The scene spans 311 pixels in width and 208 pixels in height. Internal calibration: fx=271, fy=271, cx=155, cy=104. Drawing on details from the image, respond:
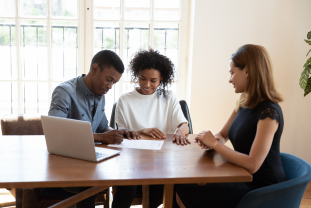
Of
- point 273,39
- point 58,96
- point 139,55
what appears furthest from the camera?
point 273,39

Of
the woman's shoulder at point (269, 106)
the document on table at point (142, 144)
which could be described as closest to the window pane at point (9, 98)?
the document on table at point (142, 144)

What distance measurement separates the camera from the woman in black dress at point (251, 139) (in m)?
1.34

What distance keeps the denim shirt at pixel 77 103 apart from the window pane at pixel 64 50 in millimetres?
1339

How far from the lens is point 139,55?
2.22 meters

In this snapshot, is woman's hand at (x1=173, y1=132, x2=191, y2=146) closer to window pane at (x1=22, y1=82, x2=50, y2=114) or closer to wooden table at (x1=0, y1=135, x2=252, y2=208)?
wooden table at (x1=0, y1=135, x2=252, y2=208)

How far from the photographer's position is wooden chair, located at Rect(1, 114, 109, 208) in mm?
1624

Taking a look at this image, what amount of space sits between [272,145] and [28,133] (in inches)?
67.5

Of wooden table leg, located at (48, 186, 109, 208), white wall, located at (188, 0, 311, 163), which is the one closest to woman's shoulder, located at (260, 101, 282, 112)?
wooden table leg, located at (48, 186, 109, 208)

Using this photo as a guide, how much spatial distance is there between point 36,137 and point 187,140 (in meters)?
0.94

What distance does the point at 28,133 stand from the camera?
2.08 meters

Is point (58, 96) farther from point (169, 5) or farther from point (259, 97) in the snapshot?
point (169, 5)

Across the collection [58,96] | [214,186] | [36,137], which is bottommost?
[214,186]

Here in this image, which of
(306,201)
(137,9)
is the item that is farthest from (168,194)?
(137,9)

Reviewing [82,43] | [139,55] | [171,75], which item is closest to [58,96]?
[139,55]
